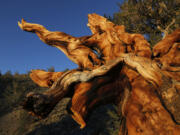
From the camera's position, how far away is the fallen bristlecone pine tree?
153 cm

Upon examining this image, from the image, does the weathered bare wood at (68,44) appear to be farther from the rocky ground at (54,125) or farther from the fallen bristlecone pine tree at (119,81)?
the rocky ground at (54,125)

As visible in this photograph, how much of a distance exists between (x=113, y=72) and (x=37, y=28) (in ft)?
6.03

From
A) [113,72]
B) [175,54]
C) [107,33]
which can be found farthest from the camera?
[107,33]

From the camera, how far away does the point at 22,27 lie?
117 inches

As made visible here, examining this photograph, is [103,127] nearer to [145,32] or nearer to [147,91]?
[145,32]

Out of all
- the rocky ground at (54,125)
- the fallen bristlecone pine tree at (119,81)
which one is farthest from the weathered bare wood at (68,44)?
the rocky ground at (54,125)

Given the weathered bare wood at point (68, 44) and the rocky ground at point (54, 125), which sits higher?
the weathered bare wood at point (68, 44)

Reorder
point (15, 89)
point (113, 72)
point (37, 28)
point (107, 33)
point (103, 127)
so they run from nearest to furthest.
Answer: point (113, 72), point (107, 33), point (37, 28), point (103, 127), point (15, 89)

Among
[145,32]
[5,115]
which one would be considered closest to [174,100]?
[145,32]

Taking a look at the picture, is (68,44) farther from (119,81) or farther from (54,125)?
(54,125)

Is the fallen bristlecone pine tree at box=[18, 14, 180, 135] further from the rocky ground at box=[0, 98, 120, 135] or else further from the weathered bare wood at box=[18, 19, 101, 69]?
the rocky ground at box=[0, 98, 120, 135]

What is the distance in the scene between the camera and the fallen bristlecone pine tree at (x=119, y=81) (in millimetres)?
1534

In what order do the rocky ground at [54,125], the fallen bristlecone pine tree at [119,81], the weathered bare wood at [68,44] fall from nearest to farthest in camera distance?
the fallen bristlecone pine tree at [119,81] < the weathered bare wood at [68,44] < the rocky ground at [54,125]

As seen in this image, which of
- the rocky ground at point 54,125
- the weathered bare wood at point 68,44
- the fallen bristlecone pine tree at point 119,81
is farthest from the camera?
the rocky ground at point 54,125
